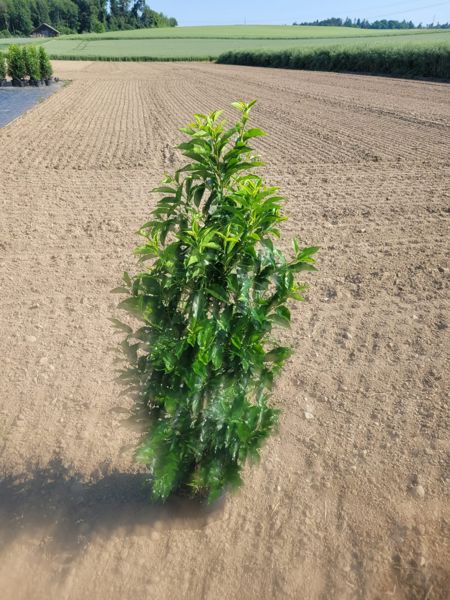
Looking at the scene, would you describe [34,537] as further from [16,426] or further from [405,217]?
[405,217]

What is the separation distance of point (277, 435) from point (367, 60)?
36.5 metres

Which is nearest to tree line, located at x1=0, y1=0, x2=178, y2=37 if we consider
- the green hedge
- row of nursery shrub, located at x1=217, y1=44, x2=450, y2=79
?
the green hedge

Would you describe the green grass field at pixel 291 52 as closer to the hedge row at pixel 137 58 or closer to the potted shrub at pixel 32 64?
the hedge row at pixel 137 58

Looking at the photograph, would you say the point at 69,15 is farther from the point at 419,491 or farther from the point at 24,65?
the point at 419,491

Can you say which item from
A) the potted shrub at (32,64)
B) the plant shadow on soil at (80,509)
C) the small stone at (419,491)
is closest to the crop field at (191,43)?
the potted shrub at (32,64)

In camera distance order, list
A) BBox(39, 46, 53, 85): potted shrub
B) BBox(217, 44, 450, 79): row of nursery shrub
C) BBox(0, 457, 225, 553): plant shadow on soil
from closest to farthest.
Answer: BBox(0, 457, 225, 553): plant shadow on soil < BBox(217, 44, 450, 79): row of nursery shrub < BBox(39, 46, 53, 85): potted shrub

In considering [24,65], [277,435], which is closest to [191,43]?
[24,65]

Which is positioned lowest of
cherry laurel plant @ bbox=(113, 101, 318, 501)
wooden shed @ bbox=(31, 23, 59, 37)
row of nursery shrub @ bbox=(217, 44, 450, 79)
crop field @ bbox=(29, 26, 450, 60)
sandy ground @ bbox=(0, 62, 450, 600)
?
wooden shed @ bbox=(31, 23, 59, 37)

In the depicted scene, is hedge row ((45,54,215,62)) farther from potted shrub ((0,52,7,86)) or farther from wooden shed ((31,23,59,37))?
wooden shed ((31,23,59,37))

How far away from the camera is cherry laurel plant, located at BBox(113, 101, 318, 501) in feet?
7.70

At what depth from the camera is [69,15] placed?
410 feet

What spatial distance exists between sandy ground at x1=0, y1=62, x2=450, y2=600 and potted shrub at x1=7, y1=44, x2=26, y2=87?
24.2 meters

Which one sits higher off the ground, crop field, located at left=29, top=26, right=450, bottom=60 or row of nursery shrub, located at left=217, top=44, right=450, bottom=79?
row of nursery shrub, located at left=217, top=44, right=450, bottom=79

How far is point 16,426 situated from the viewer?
12.1ft
